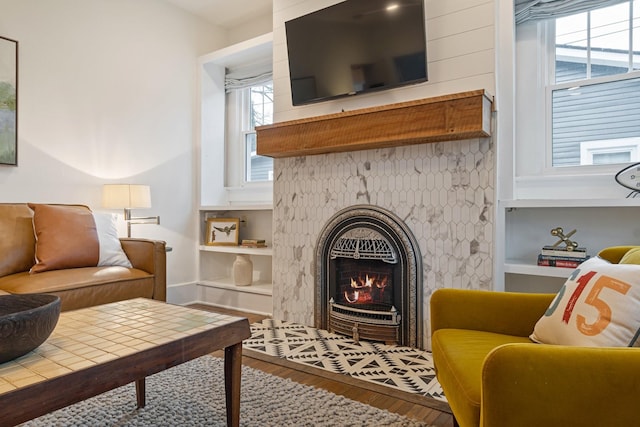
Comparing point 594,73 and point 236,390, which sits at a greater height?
point 594,73

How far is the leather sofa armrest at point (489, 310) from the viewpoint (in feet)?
5.11

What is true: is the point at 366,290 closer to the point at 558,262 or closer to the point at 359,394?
the point at 359,394

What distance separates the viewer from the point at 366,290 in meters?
2.80

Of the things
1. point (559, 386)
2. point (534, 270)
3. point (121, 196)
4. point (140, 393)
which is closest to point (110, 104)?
point (121, 196)

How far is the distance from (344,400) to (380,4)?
90.6 inches

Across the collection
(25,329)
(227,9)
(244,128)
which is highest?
(227,9)

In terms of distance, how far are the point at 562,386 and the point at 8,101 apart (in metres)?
3.44

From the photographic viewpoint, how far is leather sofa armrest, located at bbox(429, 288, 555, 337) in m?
1.56

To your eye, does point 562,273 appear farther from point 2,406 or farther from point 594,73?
point 2,406

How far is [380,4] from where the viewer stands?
259 centimetres

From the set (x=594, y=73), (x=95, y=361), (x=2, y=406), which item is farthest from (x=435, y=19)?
(x=2, y=406)

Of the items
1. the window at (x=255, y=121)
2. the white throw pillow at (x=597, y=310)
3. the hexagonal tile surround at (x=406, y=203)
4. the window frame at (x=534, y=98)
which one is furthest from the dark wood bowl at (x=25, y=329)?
the window at (x=255, y=121)

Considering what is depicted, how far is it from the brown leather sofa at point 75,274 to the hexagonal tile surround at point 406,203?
95cm

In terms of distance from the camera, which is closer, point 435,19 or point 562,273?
point 562,273
